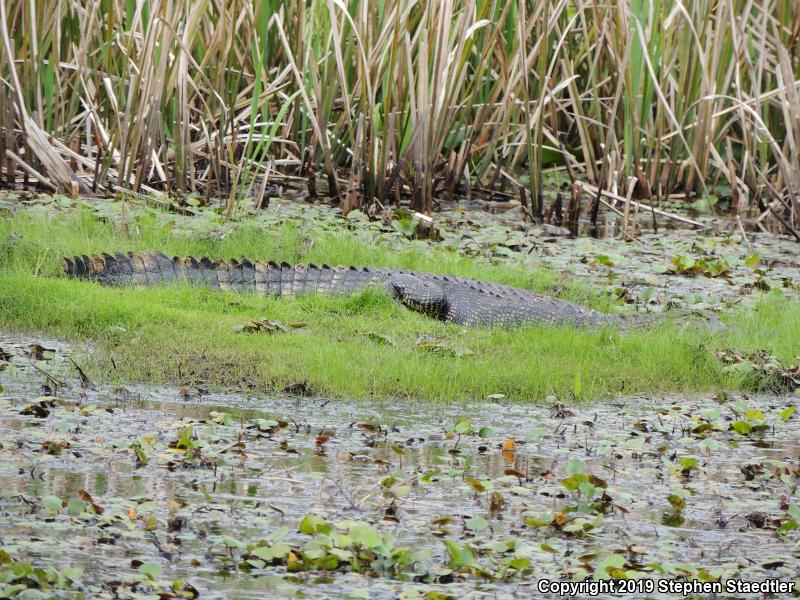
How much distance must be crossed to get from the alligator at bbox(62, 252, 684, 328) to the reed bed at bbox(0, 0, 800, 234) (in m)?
1.23

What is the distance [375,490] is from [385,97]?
5683 millimetres

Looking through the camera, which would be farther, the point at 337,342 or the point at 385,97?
the point at 385,97

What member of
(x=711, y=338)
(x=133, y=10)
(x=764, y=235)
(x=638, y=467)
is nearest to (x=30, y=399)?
(x=638, y=467)

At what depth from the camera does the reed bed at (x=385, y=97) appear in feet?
27.9

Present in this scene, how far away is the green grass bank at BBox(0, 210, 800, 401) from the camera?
5.30m

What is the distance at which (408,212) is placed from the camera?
895 cm

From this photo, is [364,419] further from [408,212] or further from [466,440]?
[408,212]

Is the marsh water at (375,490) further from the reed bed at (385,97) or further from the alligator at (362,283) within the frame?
the reed bed at (385,97)

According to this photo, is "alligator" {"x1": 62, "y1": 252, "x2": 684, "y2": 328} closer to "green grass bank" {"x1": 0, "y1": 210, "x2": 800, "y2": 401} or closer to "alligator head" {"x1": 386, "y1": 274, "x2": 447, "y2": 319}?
"alligator head" {"x1": 386, "y1": 274, "x2": 447, "y2": 319}

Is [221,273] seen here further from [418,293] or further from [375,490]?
[375,490]

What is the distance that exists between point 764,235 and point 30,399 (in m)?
6.78

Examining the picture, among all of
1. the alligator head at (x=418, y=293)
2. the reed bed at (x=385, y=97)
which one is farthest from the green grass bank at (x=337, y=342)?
the reed bed at (x=385, y=97)

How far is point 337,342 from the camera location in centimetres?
591

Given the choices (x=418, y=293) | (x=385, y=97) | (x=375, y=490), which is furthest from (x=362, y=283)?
(x=375, y=490)
